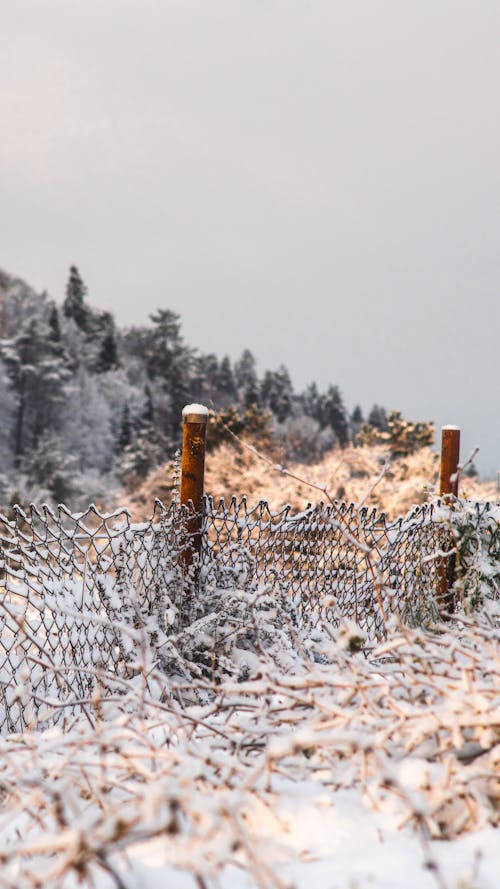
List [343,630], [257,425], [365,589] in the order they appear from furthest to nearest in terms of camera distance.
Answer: [257,425] → [365,589] → [343,630]

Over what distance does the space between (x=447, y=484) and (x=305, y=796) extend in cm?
410

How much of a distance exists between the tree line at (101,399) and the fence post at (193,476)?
76.5ft

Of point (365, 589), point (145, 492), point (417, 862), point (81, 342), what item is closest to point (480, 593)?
point (365, 589)

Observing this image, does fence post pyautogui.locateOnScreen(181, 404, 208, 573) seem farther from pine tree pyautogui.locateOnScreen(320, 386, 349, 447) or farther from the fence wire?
pine tree pyautogui.locateOnScreen(320, 386, 349, 447)

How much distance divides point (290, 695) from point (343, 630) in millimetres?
271

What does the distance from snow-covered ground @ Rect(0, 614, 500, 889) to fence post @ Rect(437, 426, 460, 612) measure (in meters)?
3.50

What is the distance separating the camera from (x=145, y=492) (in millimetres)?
25078

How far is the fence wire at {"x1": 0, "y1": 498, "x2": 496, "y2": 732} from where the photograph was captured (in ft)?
9.91

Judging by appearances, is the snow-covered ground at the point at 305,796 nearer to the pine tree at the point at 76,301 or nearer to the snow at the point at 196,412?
the snow at the point at 196,412

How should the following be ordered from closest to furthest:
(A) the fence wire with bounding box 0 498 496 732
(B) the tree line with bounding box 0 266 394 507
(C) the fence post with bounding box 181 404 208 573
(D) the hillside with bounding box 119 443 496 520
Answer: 1. (A) the fence wire with bounding box 0 498 496 732
2. (C) the fence post with bounding box 181 404 208 573
3. (D) the hillside with bounding box 119 443 496 520
4. (B) the tree line with bounding box 0 266 394 507

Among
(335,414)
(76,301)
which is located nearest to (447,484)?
(335,414)

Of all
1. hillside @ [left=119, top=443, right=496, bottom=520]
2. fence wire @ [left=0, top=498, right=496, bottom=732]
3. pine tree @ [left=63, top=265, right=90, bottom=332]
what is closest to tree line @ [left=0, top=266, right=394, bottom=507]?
pine tree @ [left=63, top=265, right=90, bottom=332]

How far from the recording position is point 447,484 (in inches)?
208

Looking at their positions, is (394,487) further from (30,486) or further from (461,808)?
(30,486)
